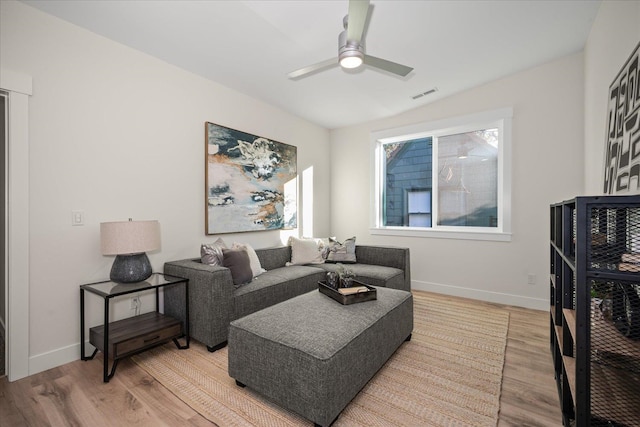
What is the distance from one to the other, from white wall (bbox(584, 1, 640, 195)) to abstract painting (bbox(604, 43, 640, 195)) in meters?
0.14

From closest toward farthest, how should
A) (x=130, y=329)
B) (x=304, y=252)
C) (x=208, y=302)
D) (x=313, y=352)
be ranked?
(x=313, y=352), (x=130, y=329), (x=208, y=302), (x=304, y=252)

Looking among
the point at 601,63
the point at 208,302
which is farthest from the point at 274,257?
the point at 601,63

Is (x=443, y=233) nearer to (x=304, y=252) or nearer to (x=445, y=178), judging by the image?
(x=445, y=178)

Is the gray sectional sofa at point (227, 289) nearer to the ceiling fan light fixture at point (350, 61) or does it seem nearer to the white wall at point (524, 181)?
the white wall at point (524, 181)

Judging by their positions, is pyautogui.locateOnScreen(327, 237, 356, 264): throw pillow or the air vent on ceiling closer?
the air vent on ceiling

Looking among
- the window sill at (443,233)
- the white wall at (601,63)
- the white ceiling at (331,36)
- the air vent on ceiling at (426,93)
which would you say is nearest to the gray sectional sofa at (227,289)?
the window sill at (443,233)

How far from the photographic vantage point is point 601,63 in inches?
98.1

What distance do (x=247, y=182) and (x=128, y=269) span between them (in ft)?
5.61

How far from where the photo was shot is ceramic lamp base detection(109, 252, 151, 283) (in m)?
2.39

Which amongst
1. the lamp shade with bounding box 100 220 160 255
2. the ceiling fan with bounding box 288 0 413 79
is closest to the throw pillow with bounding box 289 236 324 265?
the lamp shade with bounding box 100 220 160 255

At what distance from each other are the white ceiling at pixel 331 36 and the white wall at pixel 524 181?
0.27 metres

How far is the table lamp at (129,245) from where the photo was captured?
2.27m

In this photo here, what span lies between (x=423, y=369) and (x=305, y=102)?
343 centimetres

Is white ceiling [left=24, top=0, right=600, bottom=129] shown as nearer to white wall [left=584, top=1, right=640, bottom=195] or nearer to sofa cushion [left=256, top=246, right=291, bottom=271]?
white wall [left=584, top=1, right=640, bottom=195]
